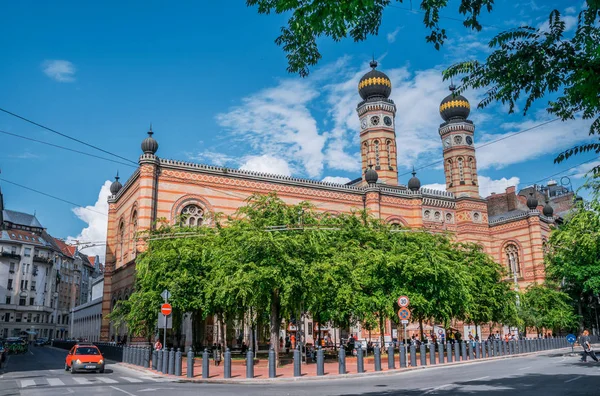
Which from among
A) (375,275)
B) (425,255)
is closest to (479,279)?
(425,255)

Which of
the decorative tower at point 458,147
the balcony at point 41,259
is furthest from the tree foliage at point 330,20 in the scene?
the balcony at point 41,259

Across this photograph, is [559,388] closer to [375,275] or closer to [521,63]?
[521,63]

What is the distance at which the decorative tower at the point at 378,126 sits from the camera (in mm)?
48531

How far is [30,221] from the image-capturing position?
3260 inches

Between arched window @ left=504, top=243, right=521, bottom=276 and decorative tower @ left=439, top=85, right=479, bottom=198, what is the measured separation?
5.84 meters

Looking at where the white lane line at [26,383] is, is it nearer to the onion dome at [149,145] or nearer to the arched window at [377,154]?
the onion dome at [149,145]

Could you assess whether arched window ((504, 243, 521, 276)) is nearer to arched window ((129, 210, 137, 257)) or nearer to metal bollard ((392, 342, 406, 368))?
metal bollard ((392, 342, 406, 368))

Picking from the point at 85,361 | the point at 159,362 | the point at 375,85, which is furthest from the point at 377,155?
the point at 85,361

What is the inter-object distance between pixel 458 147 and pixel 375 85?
10336 mm

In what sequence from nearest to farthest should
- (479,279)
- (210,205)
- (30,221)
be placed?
(479,279), (210,205), (30,221)

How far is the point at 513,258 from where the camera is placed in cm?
4753

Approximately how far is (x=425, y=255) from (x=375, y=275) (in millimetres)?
2747

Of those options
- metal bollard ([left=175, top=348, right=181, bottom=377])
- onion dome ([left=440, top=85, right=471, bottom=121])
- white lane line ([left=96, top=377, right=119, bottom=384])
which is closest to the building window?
onion dome ([left=440, top=85, right=471, bottom=121])

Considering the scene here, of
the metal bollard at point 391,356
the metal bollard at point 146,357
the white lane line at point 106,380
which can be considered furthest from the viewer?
the metal bollard at point 146,357
